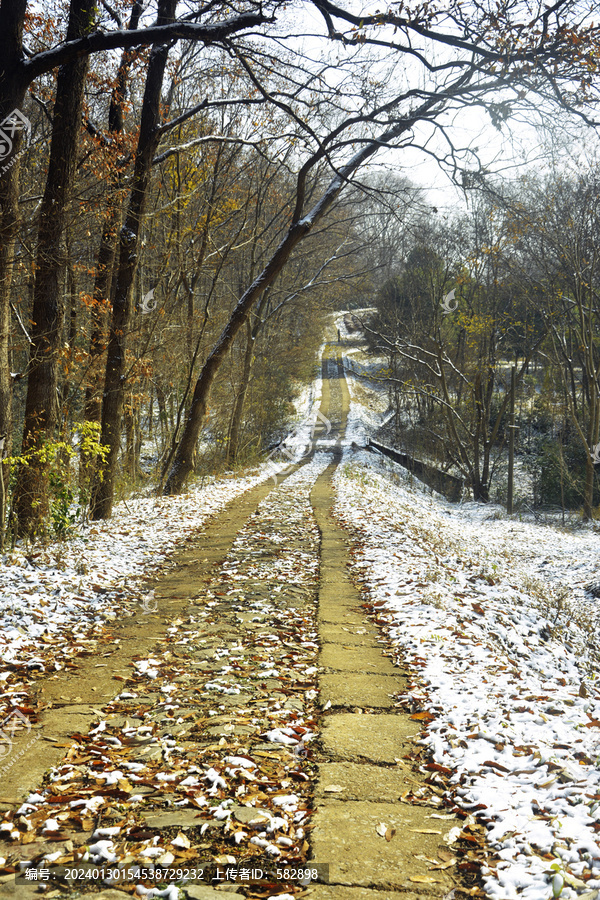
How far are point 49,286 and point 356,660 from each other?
5532 millimetres

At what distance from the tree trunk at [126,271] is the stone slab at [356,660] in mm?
5955

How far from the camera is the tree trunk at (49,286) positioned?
6.89 meters

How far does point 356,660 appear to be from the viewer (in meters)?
4.75

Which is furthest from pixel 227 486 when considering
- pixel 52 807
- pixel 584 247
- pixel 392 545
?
pixel 52 807

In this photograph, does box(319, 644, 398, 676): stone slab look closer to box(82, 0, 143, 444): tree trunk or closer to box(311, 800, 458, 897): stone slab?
box(311, 800, 458, 897): stone slab

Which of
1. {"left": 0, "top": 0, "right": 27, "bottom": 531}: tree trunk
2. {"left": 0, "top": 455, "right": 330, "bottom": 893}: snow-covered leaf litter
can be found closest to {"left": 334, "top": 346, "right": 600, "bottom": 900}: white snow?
{"left": 0, "top": 455, "right": 330, "bottom": 893}: snow-covered leaf litter

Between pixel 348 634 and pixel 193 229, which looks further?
pixel 193 229

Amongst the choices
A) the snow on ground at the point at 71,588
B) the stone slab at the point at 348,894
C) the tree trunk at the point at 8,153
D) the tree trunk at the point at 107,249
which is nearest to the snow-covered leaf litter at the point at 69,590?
the snow on ground at the point at 71,588

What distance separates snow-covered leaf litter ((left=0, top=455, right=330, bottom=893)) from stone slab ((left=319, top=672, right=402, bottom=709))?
0.42 feet

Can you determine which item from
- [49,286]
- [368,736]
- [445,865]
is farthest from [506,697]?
[49,286]

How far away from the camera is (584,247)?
54.2 ft

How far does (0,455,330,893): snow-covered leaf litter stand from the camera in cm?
258

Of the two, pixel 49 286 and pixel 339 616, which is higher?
pixel 49 286

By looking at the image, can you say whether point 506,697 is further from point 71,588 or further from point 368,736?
point 71,588
